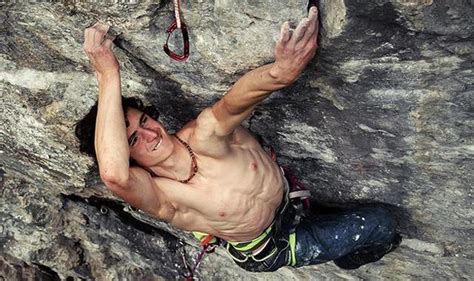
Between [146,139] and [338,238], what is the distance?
59.3 inches

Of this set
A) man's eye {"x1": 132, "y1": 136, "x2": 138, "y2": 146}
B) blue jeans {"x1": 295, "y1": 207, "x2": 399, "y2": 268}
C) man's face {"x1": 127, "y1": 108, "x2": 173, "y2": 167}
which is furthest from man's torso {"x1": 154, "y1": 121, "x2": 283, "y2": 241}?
blue jeans {"x1": 295, "y1": 207, "x2": 399, "y2": 268}

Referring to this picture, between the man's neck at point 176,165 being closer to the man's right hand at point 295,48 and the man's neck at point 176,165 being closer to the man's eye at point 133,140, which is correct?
the man's eye at point 133,140

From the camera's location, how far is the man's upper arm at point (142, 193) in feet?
12.0

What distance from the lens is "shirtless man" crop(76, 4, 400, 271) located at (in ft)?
11.2

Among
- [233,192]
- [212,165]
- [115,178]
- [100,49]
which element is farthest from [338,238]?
[100,49]

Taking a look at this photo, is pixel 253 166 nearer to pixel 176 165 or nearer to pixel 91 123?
pixel 176 165

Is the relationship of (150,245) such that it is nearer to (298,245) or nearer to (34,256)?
(34,256)

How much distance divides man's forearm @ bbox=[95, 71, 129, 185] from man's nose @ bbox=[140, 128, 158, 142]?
287 millimetres

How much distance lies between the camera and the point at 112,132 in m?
3.55

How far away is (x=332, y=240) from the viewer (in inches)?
180

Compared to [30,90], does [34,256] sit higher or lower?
lower

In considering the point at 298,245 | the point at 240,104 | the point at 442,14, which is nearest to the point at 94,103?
the point at 240,104

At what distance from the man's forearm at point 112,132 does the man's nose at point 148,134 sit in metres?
0.29

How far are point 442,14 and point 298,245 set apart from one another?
7.29 ft
